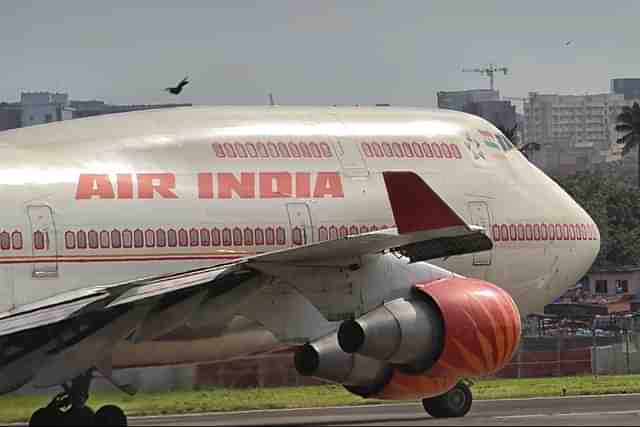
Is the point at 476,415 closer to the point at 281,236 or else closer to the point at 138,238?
the point at 281,236

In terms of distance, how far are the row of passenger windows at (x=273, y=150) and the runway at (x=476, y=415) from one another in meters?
4.45

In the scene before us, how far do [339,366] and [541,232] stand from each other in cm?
655

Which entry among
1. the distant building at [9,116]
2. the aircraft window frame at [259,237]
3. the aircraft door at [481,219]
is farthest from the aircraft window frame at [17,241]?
the distant building at [9,116]

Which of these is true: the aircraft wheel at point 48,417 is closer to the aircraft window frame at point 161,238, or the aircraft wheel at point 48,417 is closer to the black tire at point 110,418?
the black tire at point 110,418

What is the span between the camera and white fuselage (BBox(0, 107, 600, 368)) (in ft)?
78.0

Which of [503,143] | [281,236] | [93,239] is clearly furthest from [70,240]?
[503,143]

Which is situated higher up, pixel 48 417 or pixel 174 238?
pixel 174 238

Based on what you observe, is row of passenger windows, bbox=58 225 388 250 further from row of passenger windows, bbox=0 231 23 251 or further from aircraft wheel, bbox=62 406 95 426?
aircraft wheel, bbox=62 406 95 426

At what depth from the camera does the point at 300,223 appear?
2569cm

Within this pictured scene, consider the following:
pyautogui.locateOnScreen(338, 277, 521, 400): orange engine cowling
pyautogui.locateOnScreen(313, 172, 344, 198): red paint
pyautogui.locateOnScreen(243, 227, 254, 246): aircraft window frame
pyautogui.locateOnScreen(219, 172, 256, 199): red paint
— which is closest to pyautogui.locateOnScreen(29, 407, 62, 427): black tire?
pyautogui.locateOnScreen(243, 227, 254, 246): aircraft window frame

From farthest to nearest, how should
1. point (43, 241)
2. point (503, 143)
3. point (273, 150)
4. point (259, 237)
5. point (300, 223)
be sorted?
point (503, 143), point (273, 150), point (300, 223), point (259, 237), point (43, 241)

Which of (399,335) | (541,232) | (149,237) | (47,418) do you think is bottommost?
(47,418)

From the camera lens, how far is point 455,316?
22.4m

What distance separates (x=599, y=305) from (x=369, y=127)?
69.7 meters
